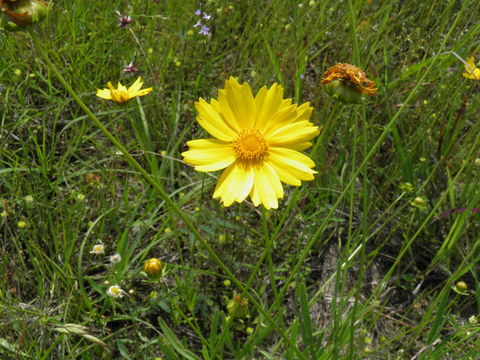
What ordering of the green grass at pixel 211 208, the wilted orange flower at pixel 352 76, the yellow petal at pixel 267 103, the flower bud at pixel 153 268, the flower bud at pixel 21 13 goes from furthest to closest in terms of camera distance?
the green grass at pixel 211 208
the flower bud at pixel 153 268
the yellow petal at pixel 267 103
the wilted orange flower at pixel 352 76
the flower bud at pixel 21 13

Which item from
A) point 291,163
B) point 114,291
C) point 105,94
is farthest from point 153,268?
point 105,94

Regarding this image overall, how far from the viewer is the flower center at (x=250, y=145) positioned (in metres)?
1.13

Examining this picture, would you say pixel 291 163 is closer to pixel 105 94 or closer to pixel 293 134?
pixel 293 134

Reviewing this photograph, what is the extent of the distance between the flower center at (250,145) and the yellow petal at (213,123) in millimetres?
26

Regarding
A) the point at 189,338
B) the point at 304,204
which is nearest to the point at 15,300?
the point at 189,338

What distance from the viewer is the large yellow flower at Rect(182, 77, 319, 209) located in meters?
1.05

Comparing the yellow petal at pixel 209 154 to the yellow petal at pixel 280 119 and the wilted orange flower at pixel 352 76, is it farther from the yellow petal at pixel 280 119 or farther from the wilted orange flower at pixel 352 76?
the wilted orange flower at pixel 352 76

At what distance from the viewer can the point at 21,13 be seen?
0.73 meters

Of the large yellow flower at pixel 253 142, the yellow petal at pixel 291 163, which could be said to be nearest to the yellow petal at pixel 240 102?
the large yellow flower at pixel 253 142

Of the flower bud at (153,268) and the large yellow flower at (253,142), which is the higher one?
the large yellow flower at (253,142)

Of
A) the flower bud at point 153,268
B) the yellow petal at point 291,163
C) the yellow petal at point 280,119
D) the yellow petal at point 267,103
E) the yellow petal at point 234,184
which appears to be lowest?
the flower bud at point 153,268

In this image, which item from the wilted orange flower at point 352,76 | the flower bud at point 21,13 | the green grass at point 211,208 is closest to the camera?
the flower bud at point 21,13

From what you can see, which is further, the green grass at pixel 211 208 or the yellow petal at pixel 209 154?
the green grass at pixel 211 208

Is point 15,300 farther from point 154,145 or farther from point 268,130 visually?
point 268,130
